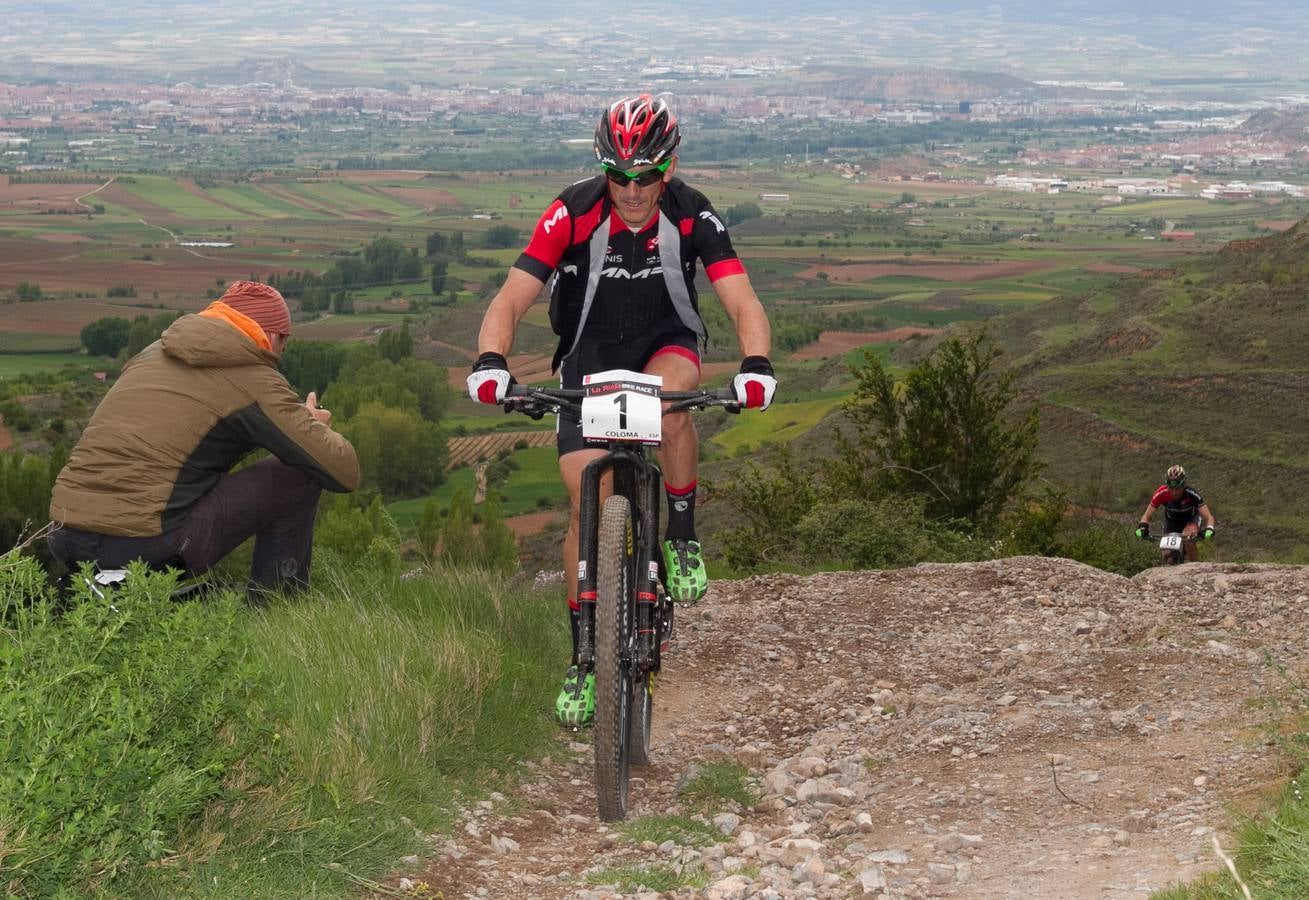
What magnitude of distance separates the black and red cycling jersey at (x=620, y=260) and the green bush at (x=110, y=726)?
2.46m

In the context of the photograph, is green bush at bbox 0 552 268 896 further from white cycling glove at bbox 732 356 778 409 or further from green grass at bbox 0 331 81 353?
green grass at bbox 0 331 81 353

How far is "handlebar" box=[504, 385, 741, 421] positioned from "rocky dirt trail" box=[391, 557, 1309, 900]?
1.53 m

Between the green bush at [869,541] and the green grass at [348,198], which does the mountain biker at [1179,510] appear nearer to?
the green bush at [869,541]

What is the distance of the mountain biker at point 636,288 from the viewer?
20.2 ft

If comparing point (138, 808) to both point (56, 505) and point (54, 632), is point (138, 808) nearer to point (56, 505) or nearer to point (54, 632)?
point (54, 632)

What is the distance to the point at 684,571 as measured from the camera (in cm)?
646

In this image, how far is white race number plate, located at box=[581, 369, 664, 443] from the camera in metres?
5.62

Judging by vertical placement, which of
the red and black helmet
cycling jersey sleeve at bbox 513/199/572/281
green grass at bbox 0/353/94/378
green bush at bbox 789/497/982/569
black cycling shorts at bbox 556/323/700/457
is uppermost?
the red and black helmet

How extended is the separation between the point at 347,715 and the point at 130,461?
5.64 ft

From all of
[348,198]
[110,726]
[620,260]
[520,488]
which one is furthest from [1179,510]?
[348,198]

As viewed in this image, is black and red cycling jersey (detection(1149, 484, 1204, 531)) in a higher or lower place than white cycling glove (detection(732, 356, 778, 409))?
lower

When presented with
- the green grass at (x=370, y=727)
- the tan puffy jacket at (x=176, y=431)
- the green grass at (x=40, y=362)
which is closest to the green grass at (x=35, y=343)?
the green grass at (x=40, y=362)

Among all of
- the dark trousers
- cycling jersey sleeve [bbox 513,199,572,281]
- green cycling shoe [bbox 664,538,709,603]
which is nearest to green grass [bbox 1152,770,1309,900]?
green cycling shoe [bbox 664,538,709,603]

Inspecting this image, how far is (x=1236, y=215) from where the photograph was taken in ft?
537
